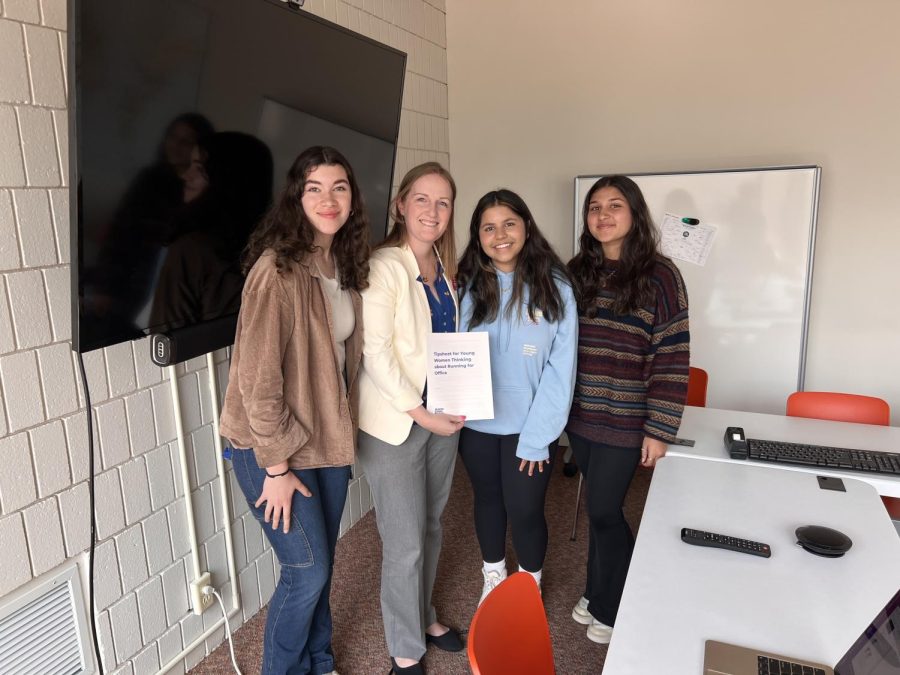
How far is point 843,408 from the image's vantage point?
2.52 meters

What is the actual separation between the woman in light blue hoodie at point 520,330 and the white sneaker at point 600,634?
18.8 inches

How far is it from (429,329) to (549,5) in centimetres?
265

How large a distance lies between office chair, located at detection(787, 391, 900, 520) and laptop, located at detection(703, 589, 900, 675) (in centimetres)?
168

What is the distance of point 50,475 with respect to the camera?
164 centimetres

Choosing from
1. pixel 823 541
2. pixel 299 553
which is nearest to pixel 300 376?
pixel 299 553

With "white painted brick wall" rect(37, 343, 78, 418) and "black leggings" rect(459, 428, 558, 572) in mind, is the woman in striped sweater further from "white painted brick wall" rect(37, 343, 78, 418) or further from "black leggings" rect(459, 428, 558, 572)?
"white painted brick wall" rect(37, 343, 78, 418)

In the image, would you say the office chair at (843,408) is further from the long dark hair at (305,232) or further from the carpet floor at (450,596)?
the long dark hair at (305,232)

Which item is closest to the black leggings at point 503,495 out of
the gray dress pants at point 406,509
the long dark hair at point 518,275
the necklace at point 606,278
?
the gray dress pants at point 406,509

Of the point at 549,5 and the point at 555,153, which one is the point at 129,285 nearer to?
the point at 555,153

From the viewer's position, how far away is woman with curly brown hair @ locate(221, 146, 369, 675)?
5.00 feet

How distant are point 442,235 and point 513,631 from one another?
118 centimetres

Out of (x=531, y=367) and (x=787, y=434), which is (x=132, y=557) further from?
(x=787, y=434)

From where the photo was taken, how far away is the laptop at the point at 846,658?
871mm

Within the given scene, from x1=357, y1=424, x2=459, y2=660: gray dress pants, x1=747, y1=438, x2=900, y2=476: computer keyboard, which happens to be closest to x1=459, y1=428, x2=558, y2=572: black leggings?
x1=357, y1=424, x2=459, y2=660: gray dress pants
